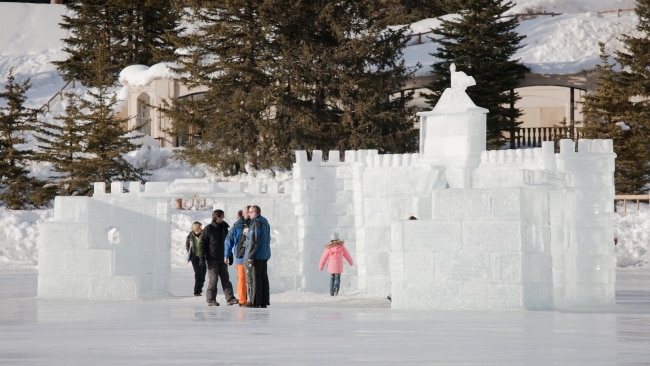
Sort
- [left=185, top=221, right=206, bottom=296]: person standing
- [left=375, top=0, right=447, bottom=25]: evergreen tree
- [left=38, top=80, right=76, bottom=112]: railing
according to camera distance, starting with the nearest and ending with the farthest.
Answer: [left=185, top=221, right=206, bottom=296]: person standing < [left=38, top=80, right=76, bottom=112]: railing < [left=375, top=0, right=447, bottom=25]: evergreen tree

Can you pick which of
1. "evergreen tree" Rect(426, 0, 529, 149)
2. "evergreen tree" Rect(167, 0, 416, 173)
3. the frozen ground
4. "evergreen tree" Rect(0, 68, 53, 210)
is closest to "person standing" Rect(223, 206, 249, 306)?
the frozen ground

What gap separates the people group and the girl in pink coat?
360 centimetres

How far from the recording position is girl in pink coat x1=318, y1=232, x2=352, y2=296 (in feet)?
73.5

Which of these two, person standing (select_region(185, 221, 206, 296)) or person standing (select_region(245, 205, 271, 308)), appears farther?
person standing (select_region(185, 221, 206, 296))

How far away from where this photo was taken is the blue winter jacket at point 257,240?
17391mm

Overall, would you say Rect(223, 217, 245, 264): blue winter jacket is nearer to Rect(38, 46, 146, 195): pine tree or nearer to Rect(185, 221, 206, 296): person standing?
Rect(185, 221, 206, 296): person standing

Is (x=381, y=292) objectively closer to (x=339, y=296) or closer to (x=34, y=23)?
(x=339, y=296)

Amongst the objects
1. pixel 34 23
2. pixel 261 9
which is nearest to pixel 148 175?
pixel 261 9

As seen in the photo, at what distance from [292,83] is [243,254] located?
77.2 ft

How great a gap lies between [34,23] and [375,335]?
6396cm

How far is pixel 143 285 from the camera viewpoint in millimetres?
21797

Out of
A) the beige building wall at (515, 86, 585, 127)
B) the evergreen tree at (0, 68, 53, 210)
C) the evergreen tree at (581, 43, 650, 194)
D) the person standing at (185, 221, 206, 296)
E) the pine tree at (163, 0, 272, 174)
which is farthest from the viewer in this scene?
the beige building wall at (515, 86, 585, 127)

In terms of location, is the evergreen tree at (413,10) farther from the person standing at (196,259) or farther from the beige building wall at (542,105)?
the person standing at (196,259)

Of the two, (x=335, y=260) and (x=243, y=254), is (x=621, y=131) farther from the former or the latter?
(x=243, y=254)
